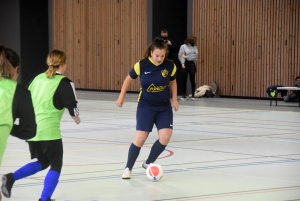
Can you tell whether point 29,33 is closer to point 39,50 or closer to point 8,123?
point 39,50

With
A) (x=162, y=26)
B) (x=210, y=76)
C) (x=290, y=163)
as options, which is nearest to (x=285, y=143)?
(x=290, y=163)

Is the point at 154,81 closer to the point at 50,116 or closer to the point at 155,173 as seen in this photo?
the point at 155,173

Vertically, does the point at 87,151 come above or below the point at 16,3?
below

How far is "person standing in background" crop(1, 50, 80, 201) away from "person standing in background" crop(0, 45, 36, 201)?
184 centimetres

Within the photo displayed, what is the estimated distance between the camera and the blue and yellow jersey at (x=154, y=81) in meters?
8.30

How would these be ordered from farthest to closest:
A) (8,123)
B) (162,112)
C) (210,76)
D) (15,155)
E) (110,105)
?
(210,76) → (110,105) → (15,155) → (162,112) → (8,123)

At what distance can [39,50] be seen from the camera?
3269 centimetres

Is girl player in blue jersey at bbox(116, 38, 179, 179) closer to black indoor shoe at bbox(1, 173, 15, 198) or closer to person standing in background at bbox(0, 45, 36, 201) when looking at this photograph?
black indoor shoe at bbox(1, 173, 15, 198)

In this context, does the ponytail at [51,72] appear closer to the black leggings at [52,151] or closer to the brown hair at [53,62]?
the brown hair at [53,62]

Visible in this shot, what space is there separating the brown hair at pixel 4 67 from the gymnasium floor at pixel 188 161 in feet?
8.00

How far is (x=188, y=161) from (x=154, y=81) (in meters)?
1.74

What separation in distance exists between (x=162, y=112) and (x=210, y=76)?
17052mm

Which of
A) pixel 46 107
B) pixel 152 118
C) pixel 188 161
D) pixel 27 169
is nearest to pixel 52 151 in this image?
pixel 27 169

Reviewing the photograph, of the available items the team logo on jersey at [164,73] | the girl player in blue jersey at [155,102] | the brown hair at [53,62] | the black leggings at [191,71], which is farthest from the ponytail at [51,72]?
the black leggings at [191,71]
